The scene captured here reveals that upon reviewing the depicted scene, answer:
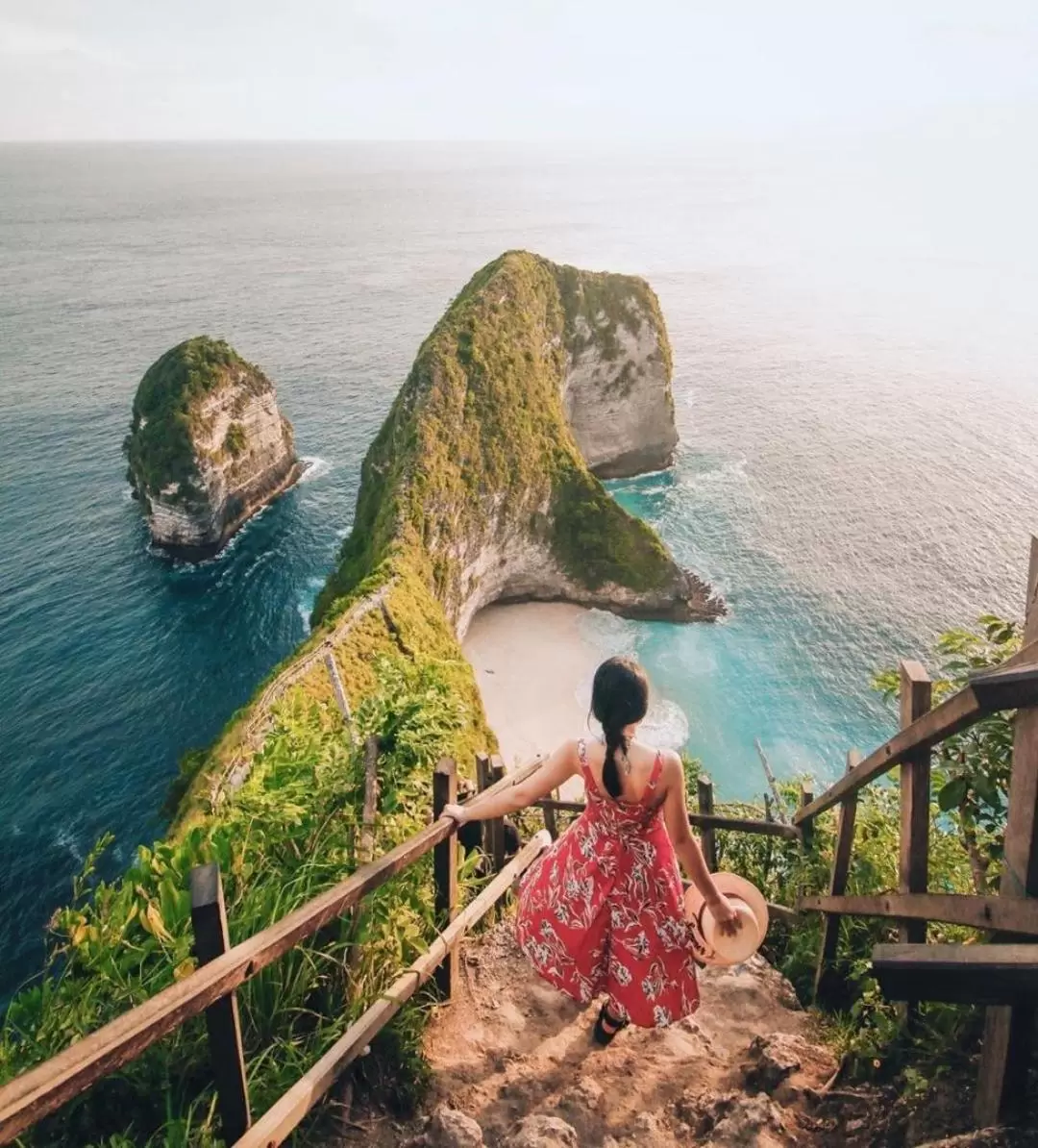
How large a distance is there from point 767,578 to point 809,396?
120 ft

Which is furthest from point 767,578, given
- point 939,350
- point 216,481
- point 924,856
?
point 939,350

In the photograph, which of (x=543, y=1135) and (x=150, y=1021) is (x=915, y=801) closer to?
(x=543, y=1135)

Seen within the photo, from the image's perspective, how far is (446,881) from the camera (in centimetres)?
519

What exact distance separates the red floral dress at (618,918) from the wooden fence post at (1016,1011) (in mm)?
1786

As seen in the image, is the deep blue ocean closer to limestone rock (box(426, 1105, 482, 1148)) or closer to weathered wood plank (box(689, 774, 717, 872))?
weathered wood plank (box(689, 774, 717, 872))

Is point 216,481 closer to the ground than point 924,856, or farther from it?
closer to the ground

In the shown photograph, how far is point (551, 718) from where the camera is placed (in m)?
35.2

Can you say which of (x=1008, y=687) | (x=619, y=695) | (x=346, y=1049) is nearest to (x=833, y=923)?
(x=619, y=695)

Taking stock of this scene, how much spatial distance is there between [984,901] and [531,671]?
34765 millimetres

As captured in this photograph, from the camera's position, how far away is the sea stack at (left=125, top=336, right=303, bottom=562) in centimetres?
4506

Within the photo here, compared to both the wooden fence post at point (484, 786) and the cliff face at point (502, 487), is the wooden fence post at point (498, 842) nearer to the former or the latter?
the wooden fence post at point (484, 786)

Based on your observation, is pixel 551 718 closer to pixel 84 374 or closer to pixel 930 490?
pixel 930 490

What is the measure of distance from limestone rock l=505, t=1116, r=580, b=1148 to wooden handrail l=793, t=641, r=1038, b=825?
255cm

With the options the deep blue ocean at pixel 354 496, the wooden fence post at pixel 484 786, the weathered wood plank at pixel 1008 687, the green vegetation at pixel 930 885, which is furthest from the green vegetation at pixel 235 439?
the weathered wood plank at pixel 1008 687
